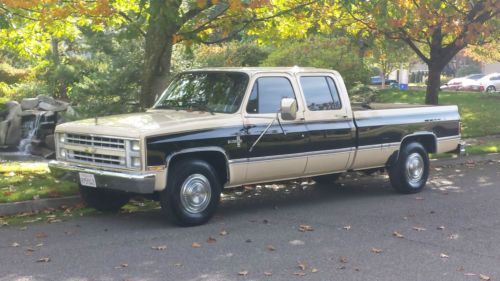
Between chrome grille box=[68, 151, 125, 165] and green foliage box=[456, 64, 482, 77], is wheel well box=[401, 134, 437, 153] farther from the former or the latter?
green foliage box=[456, 64, 482, 77]

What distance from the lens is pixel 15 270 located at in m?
6.21

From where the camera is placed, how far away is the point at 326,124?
9445mm

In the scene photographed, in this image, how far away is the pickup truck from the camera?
25.5 ft

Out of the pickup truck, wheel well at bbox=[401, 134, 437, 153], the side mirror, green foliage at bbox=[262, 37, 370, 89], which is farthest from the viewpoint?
green foliage at bbox=[262, 37, 370, 89]

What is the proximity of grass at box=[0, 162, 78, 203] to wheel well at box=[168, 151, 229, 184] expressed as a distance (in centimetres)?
254

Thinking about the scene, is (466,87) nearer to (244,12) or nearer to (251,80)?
(244,12)

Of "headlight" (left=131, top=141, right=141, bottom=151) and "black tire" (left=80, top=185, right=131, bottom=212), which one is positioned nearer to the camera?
"headlight" (left=131, top=141, right=141, bottom=151)

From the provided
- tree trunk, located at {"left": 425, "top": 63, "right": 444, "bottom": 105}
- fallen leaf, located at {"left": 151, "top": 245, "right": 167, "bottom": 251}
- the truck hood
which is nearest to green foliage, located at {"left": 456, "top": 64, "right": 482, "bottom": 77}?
tree trunk, located at {"left": 425, "top": 63, "right": 444, "bottom": 105}

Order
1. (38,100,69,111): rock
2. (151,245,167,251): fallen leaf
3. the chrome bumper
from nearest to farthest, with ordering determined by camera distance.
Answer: (151,245,167,251): fallen leaf < the chrome bumper < (38,100,69,111): rock

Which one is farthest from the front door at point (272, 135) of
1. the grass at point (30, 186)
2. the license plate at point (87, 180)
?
the grass at point (30, 186)

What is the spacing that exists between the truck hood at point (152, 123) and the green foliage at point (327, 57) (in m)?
12.7

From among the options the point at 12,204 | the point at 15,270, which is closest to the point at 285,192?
the point at 12,204

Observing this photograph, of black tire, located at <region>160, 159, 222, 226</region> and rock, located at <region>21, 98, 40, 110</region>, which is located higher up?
rock, located at <region>21, 98, 40, 110</region>

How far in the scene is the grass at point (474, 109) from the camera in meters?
19.8
